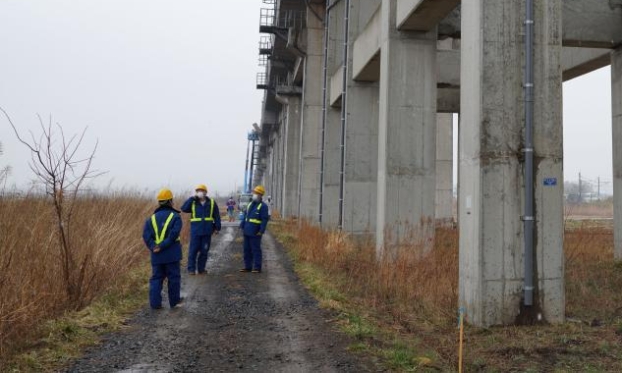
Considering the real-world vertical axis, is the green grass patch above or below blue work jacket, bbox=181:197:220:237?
below

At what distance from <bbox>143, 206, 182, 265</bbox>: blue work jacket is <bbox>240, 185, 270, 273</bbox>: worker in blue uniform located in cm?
294

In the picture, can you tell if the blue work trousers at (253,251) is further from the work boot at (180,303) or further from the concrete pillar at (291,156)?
the concrete pillar at (291,156)

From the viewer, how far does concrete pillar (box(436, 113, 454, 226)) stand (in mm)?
22812

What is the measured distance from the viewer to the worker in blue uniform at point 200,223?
350 inches

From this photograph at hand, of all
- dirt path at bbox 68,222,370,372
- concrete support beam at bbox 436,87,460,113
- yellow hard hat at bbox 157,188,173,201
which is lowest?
dirt path at bbox 68,222,370,372

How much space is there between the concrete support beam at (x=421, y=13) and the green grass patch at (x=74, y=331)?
7.01m

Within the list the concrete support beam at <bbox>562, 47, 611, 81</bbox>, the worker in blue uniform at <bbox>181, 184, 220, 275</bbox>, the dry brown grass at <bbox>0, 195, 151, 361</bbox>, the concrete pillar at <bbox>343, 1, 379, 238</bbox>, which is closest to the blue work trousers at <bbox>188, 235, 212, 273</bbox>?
the worker in blue uniform at <bbox>181, 184, 220, 275</bbox>

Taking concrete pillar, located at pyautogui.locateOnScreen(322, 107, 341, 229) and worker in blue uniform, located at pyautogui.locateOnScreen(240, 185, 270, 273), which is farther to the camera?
concrete pillar, located at pyautogui.locateOnScreen(322, 107, 341, 229)

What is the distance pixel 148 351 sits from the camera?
14.5ft

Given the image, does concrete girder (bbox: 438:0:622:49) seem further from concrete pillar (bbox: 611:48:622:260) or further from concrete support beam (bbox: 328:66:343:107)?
concrete support beam (bbox: 328:66:343:107)

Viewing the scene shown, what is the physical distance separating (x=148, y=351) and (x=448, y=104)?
48.4ft

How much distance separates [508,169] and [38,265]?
219 inches

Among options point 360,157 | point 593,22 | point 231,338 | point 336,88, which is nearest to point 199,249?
point 231,338

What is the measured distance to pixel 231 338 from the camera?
4875 millimetres
